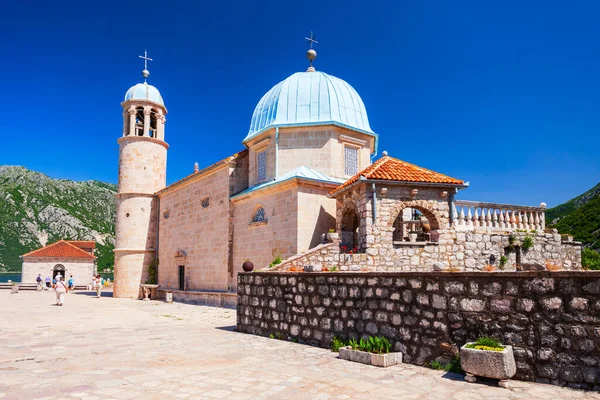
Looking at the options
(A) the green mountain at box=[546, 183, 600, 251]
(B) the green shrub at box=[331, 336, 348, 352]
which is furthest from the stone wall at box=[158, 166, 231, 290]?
(A) the green mountain at box=[546, 183, 600, 251]

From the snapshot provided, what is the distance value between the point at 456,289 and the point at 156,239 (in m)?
25.9

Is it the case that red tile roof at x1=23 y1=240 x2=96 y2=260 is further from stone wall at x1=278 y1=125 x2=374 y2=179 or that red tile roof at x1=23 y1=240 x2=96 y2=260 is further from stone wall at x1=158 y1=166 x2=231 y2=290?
stone wall at x1=278 y1=125 x2=374 y2=179

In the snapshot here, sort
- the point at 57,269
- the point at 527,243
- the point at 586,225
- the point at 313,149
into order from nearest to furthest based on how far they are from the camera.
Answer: the point at 527,243
the point at 313,149
the point at 586,225
the point at 57,269

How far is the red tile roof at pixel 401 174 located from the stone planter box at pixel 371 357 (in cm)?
752

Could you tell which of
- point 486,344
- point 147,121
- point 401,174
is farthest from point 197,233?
point 486,344

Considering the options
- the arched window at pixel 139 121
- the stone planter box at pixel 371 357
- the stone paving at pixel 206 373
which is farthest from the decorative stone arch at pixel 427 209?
the arched window at pixel 139 121

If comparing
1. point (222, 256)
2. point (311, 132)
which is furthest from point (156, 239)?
point (311, 132)

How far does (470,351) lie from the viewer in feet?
17.6

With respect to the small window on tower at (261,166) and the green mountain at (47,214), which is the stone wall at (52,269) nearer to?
the small window on tower at (261,166)

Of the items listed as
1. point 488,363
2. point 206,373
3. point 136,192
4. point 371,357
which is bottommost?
point 206,373

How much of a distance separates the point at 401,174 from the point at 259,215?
23.6ft

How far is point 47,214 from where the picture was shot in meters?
104

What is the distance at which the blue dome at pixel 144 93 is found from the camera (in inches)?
1136

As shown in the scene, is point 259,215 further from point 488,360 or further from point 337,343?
point 488,360
